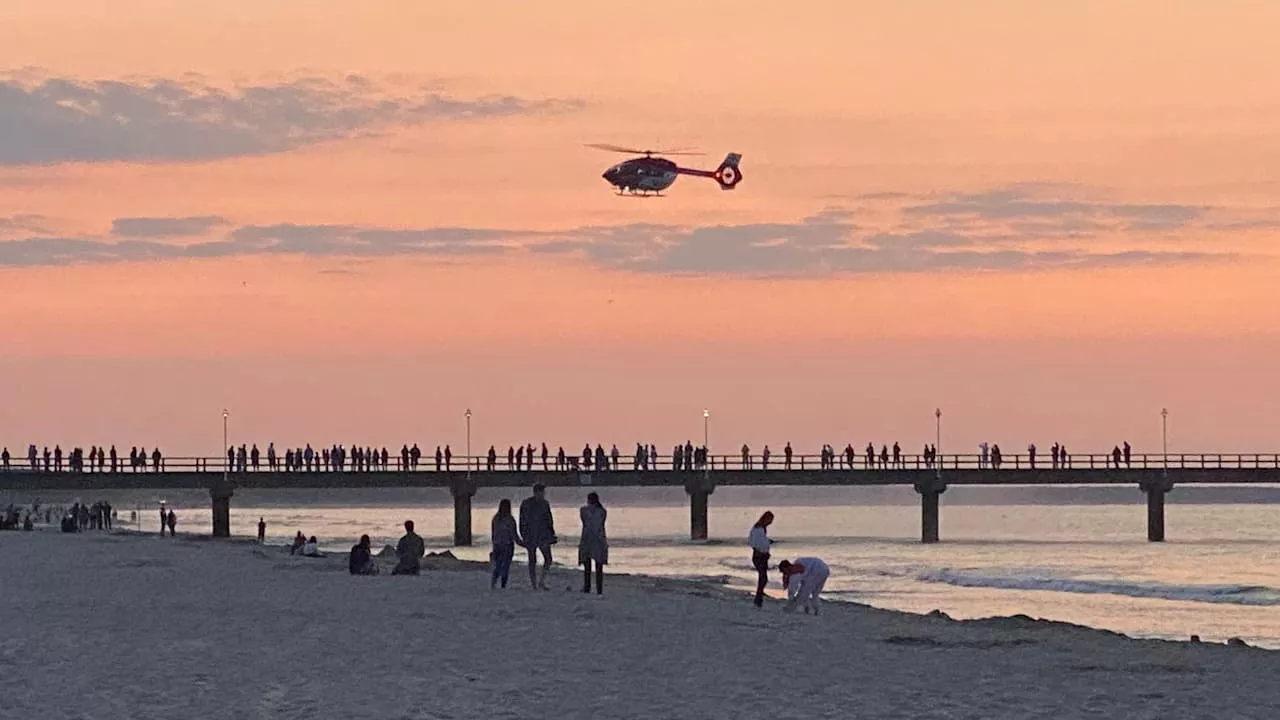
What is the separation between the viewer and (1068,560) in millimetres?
73625

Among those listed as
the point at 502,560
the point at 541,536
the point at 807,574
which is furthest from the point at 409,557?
the point at 807,574

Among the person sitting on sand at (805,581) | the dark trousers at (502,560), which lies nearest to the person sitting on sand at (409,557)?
the dark trousers at (502,560)

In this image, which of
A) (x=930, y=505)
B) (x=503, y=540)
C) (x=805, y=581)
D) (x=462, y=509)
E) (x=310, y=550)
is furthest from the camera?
(x=930, y=505)

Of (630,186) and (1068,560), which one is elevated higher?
(630,186)

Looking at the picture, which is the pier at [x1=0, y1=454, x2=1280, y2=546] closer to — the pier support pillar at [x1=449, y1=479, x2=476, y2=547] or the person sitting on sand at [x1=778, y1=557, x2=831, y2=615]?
the pier support pillar at [x1=449, y1=479, x2=476, y2=547]

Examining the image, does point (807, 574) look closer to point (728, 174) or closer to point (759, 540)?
point (759, 540)

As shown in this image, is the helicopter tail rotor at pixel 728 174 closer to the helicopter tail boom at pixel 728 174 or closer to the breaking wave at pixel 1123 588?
the helicopter tail boom at pixel 728 174

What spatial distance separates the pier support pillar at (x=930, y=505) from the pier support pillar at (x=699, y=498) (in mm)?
9169

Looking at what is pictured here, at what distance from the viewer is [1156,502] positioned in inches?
3627

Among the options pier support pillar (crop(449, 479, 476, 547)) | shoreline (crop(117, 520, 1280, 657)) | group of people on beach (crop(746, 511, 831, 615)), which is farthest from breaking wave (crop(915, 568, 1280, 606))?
pier support pillar (crop(449, 479, 476, 547))

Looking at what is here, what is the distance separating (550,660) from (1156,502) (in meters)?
76.0

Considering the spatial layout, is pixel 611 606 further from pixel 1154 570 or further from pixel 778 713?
pixel 1154 570

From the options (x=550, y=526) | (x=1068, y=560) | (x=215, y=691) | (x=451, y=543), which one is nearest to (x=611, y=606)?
(x=550, y=526)

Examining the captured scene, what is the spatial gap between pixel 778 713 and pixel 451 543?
7174cm
